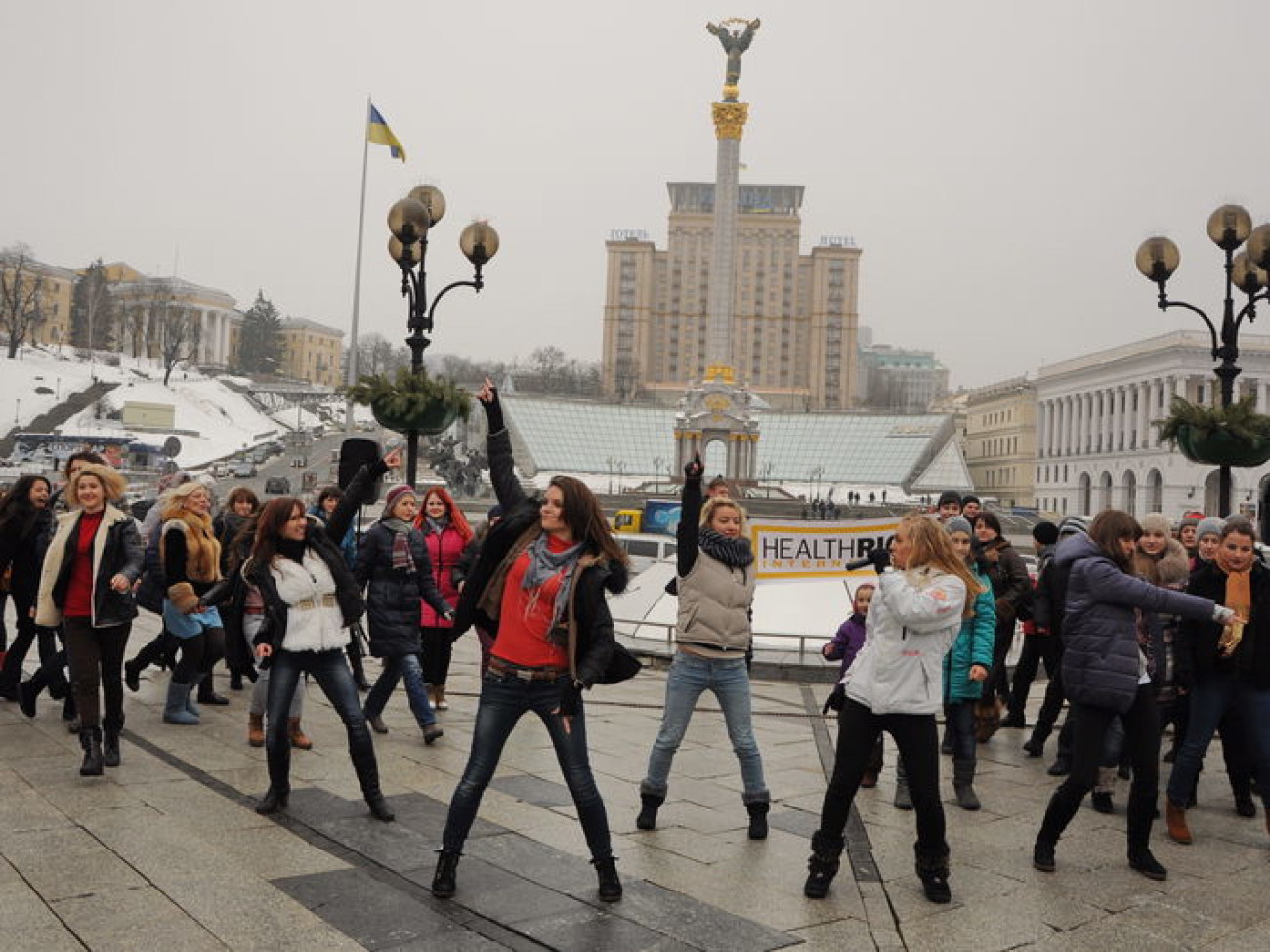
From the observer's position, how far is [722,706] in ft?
20.3

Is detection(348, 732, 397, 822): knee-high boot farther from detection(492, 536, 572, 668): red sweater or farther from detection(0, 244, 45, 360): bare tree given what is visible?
detection(0, 244, 45, 360): bare tree

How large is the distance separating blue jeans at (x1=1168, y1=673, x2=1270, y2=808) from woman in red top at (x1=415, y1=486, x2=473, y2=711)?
537 centimetres

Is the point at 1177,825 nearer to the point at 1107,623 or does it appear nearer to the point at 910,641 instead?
the point at 1107,623

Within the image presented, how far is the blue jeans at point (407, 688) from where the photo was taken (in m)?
8.10

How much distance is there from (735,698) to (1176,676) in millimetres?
2587

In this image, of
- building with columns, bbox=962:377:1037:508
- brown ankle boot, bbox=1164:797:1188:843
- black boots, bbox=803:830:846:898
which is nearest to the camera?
black boots, bbox=803:830:846:898

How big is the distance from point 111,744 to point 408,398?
6424mm

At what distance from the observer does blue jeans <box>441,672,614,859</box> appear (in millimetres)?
4914

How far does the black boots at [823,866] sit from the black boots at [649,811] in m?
1.17

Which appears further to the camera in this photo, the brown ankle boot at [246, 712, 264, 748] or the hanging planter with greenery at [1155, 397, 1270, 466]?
the hanging planter with greenery at [1155, 397, 1270, 466]

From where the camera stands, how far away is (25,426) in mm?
A: 84688

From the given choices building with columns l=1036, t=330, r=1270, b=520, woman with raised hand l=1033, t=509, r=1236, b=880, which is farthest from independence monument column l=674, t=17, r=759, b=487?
woman with raised hand l=1033, t=509, r=1236, b=880

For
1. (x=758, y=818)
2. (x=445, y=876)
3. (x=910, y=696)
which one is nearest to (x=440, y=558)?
(x=758, y=818)

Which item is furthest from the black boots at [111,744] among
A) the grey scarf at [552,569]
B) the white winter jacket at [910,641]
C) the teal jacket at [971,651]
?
the teal jacket at [971,651]
